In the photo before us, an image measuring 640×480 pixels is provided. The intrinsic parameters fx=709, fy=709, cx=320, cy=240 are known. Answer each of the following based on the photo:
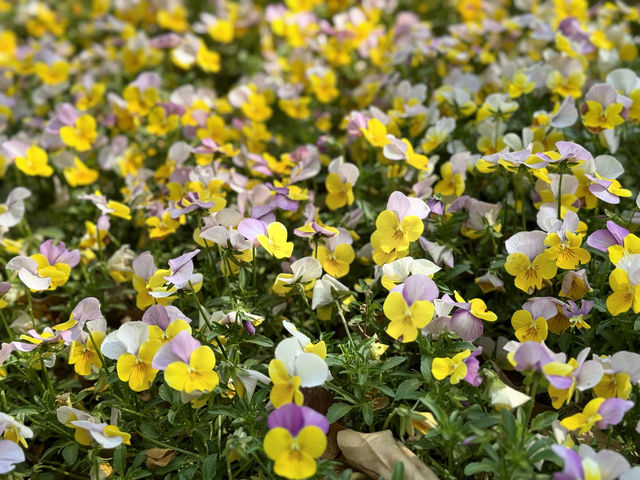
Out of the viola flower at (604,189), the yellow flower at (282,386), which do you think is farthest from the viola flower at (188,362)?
the viola flower at (604,189)

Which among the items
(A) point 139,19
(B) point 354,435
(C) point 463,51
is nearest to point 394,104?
(C) point 463,51

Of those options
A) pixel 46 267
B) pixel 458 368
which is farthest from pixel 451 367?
pixel 46 267

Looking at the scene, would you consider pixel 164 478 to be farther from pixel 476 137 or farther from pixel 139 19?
pixel 139 19

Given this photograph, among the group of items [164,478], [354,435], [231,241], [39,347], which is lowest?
[164,478]

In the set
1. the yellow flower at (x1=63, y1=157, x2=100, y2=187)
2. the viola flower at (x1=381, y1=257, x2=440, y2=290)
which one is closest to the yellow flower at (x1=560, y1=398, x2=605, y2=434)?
the viola flower at (x1=381, y1=257, x2=440, y2=290)

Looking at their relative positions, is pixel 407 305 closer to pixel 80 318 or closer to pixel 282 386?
pixel 282 386

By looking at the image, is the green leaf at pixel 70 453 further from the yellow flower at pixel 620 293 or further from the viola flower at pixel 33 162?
the yellow flower at pixel 620 293
